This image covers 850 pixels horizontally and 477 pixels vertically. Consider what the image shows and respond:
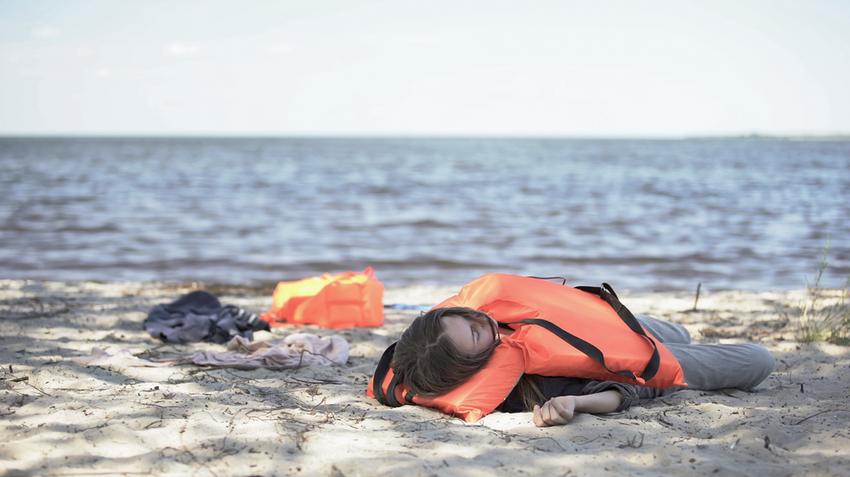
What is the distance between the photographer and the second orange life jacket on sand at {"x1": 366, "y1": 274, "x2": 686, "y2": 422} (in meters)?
3.20

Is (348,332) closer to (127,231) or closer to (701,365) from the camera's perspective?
(701,365)

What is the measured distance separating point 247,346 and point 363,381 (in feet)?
3.01

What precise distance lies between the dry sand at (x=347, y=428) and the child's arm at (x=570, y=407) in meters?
0.04

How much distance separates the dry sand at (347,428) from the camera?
2.54 meters

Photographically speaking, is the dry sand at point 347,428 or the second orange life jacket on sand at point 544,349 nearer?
the dry sand at point 347,428

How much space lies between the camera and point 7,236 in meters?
11.4

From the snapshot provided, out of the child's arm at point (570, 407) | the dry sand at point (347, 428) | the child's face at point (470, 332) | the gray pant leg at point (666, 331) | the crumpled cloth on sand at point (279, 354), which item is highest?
the child's face at point (470, 332)

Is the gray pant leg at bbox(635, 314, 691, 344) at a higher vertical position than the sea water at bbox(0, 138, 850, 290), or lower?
higher

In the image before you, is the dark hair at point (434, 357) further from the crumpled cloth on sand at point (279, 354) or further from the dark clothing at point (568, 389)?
the crumpled cloth on sand at point (279, 354)

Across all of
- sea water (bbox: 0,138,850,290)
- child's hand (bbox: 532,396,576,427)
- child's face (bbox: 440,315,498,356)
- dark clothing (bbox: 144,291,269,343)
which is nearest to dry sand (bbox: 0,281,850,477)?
child's hand (bbox: 532,396,576,427)

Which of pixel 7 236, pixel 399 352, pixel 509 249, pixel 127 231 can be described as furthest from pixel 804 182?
pixel 399 352

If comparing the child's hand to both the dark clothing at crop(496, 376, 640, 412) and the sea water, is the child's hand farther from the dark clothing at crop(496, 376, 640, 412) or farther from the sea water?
the sea water

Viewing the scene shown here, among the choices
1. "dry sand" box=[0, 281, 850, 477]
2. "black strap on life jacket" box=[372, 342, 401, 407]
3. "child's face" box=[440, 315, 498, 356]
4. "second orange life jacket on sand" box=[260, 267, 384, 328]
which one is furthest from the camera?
"second orange life jacket on sand" box=[260, 267, 384, 328]

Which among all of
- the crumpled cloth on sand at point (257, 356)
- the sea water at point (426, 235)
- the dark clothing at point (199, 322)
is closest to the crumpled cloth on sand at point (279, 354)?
the crumpled cloth on sand at point (257, 356)
